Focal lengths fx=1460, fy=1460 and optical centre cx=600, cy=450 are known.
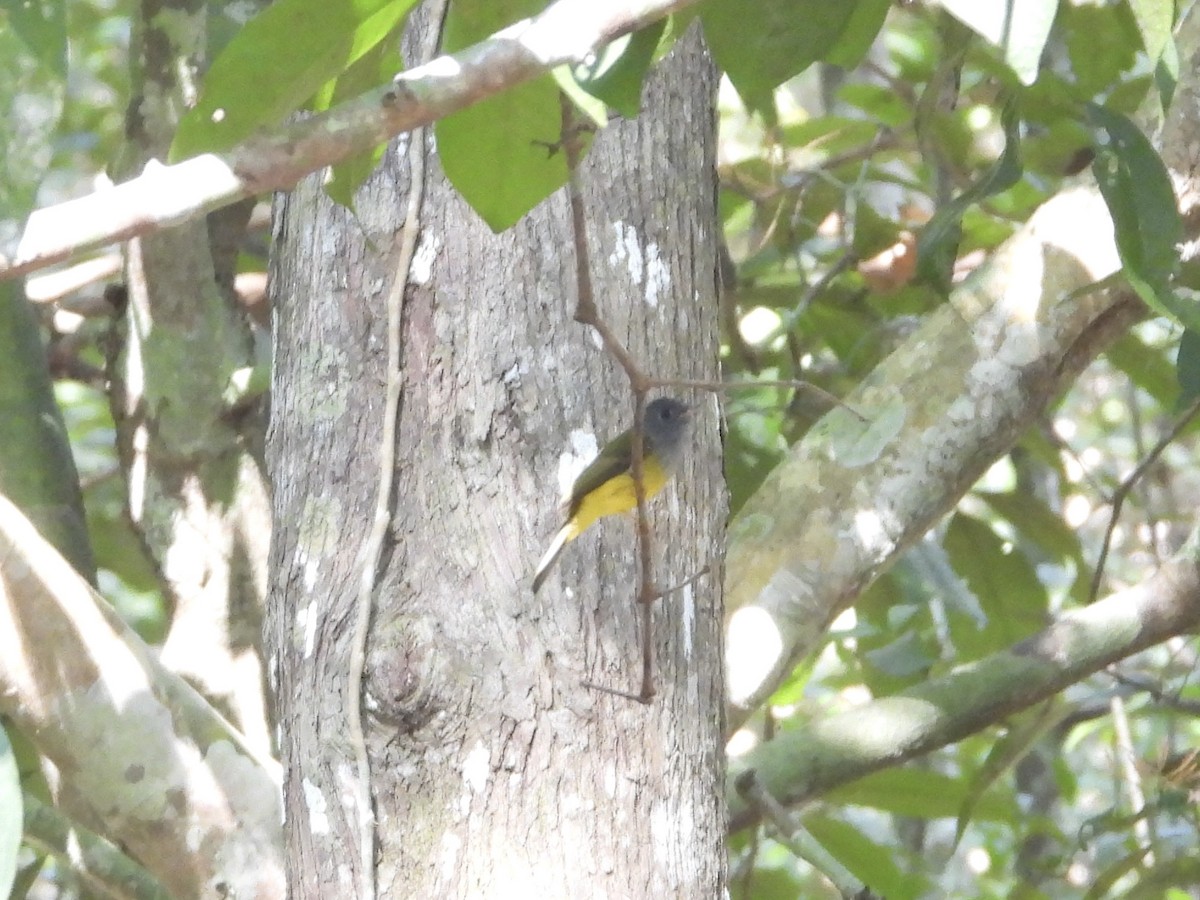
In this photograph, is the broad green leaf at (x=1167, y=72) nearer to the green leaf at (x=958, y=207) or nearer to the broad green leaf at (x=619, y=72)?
the broad green leaf at (x=619, y=72)

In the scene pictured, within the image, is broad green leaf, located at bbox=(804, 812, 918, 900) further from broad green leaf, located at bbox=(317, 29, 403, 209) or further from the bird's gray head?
broad green leaf, located at bbox=(317, 29, 403, 209)

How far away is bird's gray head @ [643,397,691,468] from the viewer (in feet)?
5.11

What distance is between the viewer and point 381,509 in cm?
143

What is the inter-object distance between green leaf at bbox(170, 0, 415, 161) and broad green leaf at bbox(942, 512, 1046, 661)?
2.01 metres

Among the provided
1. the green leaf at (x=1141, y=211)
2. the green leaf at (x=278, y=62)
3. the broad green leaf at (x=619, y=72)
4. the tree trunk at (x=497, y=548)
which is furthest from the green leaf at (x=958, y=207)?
the green leaf at (x=278, y=62)

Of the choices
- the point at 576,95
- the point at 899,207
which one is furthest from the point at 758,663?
the point at 899,207

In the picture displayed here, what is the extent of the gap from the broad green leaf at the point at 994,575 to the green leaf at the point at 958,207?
2.91ft

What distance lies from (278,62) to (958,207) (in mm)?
814

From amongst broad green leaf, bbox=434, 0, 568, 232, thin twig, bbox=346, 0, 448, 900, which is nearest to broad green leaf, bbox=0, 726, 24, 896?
thin twig, bbox=346, 0, 448, 900

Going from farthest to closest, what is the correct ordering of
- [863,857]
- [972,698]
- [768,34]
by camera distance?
[863,857]
[972,698]
[768,34]

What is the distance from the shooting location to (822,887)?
3.47 m

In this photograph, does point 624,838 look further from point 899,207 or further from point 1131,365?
point 899,207

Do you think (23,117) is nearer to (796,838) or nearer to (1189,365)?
(796,838)

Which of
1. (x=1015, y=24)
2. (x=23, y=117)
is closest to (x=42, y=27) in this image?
(x=23, y=117)
